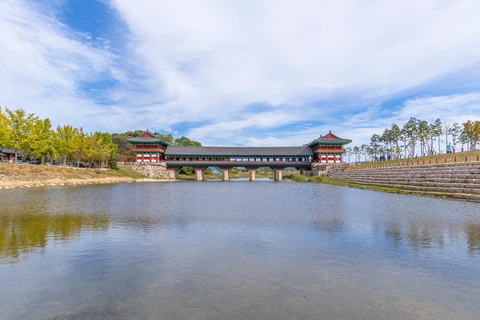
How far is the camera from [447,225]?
13469mm

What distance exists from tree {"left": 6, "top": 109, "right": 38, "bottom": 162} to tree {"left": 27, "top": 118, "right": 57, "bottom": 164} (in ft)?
3.64

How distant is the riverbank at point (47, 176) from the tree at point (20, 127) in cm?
676

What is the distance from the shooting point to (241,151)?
8012 cm

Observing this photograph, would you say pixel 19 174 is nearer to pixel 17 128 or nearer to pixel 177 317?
pixel 17 128

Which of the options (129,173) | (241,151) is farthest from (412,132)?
(129,173)

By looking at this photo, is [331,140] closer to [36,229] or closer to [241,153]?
[241,153]

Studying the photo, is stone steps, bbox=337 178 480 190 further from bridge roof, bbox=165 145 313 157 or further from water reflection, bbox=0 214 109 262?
bridge roof, bbox=165 145 313 157

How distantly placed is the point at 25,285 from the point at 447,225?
59.0 ft

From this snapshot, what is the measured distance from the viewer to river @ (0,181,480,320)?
5.45 metres

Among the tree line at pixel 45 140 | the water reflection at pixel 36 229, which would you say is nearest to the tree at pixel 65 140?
the tree line at pixel 45 140

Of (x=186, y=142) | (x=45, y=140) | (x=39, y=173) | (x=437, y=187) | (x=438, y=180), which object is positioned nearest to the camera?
(x=437, y=187)

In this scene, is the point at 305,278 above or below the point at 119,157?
below

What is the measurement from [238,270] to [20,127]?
2430 inches

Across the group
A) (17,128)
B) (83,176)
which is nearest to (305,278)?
(83,176)
